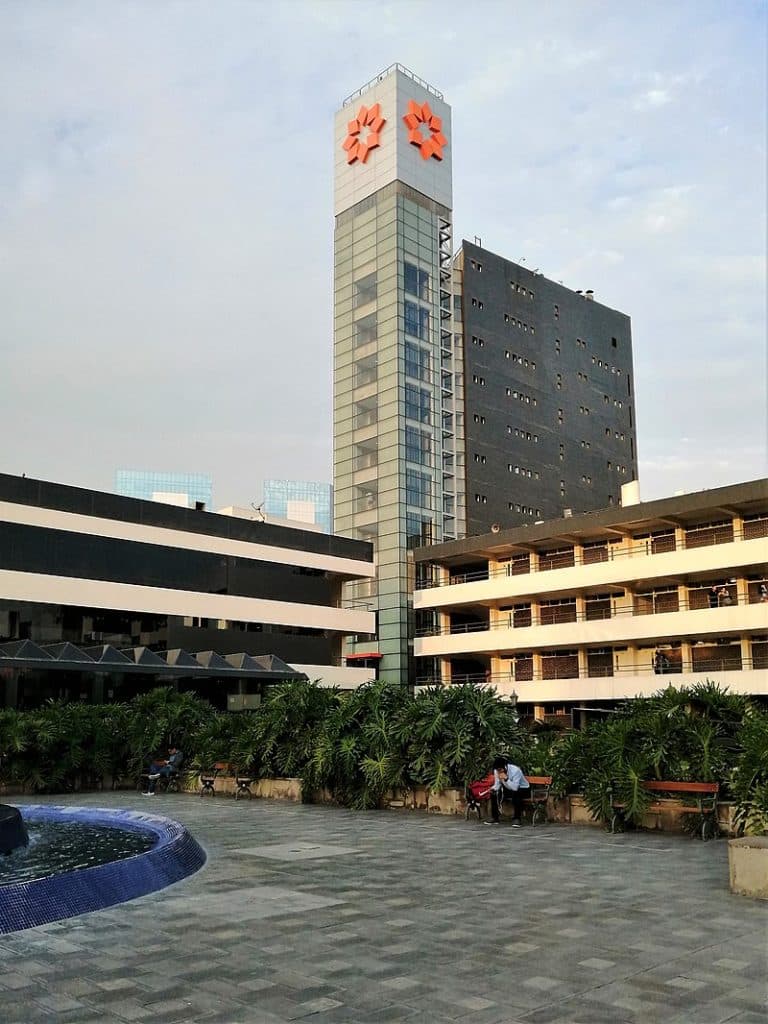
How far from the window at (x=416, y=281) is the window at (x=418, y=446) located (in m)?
10.6

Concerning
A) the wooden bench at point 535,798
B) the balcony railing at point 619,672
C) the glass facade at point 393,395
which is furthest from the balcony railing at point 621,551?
the wooden bench at point 535,798

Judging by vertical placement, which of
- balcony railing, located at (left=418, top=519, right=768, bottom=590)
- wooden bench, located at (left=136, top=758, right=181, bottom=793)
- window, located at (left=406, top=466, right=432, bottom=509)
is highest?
window, located at (left=406, top=466, right=432, bottom=509)

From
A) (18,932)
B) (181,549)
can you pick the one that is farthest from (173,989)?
(181,549)

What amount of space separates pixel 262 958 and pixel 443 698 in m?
11.8

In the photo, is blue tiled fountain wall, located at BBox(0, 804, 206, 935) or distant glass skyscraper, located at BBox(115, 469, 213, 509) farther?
distant glass skyscraper, located at BBox(115, 469, 213, 509)

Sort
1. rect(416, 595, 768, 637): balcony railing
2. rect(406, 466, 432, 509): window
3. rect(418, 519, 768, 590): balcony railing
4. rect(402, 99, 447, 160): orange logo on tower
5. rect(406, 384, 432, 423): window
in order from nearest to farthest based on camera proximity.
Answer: rect(418, 519, 768, 590): balcony railing → rect(416, 595, 768, 637): balcony railing → rect(406, 466, 432, 509): window → rect(406, 384, 432, 423): window → rect(402, 99, 447, 160): orange logo on tower

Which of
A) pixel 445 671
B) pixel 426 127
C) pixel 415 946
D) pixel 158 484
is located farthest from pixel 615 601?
pixel 158 484

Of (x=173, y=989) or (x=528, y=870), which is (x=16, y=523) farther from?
(x=173, y=989)

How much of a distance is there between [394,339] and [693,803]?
58.5m

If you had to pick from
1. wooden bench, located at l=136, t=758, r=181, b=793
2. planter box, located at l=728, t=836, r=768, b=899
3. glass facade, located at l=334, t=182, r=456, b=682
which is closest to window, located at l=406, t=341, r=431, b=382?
glass facade, located at l=334, t=182, r=456, b=682

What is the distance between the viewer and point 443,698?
755 inches

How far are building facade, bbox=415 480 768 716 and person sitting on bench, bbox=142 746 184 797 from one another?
90.3ft

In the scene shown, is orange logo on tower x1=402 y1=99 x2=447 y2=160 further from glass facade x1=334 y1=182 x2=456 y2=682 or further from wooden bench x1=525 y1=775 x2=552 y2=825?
wooden bench x1=525 y1=775 x2=552 y2=825

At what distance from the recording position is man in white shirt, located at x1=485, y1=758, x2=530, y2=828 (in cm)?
1680
